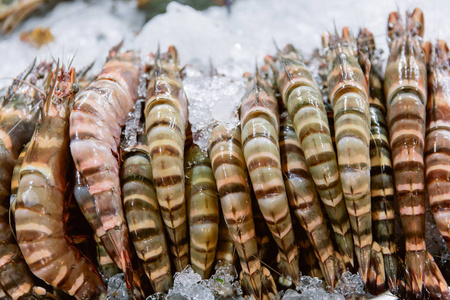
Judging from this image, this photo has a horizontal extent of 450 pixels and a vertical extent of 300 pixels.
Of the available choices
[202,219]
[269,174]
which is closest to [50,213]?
[202,219]

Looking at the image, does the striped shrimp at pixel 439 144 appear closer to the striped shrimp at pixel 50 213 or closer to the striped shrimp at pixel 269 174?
the striped shrimp at pixel 269 174

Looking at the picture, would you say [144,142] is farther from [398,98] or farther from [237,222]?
[398,98]

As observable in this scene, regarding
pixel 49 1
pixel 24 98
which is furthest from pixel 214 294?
pixel 49 1

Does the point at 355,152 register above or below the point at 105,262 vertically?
above

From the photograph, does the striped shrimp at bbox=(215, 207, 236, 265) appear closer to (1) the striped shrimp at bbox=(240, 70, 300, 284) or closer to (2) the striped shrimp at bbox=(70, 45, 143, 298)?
(1) the striped shrimp at bbox=(240, 70, 300, 284)

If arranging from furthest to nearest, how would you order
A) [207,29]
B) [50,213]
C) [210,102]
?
[207,29], [210,102], [50,213]

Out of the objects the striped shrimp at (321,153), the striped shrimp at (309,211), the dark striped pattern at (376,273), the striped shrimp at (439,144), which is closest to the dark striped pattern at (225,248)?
the striped shrimp at (309,211)

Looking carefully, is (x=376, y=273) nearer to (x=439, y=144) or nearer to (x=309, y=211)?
(x=309, y=211)
